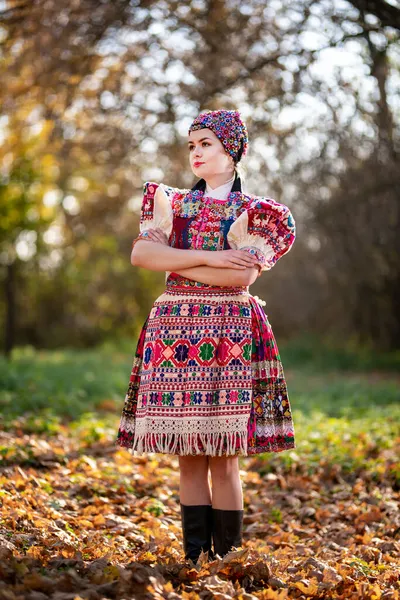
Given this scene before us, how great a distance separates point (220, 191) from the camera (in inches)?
129

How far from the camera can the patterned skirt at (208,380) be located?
3029 millimetres

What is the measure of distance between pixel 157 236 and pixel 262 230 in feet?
1.54

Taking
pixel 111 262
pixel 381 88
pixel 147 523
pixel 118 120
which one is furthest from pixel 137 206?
pixel 147 523

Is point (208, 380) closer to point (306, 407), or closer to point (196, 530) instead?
point (196, 530)

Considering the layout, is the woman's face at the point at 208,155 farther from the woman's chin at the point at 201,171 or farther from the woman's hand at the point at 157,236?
the woman's hand at the point at 157,236

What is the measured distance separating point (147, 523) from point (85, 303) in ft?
53.0

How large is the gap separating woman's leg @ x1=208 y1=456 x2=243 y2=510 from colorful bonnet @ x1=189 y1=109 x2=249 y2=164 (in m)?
1.39

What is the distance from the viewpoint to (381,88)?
8.62 meters

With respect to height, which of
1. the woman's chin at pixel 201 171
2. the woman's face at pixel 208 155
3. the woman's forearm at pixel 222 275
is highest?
the woman's face at pixel 208 155

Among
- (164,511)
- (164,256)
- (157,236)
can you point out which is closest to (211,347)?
(164,256)

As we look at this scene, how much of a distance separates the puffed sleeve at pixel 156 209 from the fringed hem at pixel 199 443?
0.88 metres

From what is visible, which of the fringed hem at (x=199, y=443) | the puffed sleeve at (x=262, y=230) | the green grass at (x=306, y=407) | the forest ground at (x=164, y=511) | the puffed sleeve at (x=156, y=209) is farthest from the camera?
the green grass at (x=306, y=407)

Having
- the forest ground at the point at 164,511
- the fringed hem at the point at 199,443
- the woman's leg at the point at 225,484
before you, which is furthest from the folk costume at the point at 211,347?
the forest ground at the point at 164,511

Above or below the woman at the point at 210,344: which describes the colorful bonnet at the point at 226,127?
above
